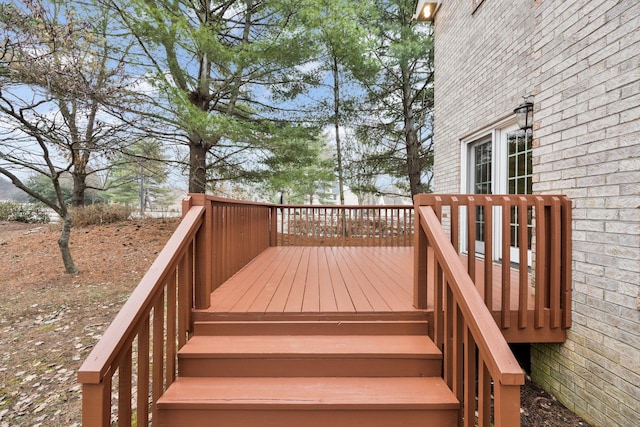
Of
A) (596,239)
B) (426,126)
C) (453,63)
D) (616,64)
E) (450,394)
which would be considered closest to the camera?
(450,394)

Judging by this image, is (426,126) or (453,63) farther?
(426,126)

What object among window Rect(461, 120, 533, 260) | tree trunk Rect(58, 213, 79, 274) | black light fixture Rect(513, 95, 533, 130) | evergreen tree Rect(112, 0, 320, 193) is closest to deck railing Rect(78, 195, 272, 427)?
window Rect(461, 120, 533, 260)

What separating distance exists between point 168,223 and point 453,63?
29.0 feet

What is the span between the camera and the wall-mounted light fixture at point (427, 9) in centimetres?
535

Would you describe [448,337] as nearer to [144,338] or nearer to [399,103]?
[144,338]

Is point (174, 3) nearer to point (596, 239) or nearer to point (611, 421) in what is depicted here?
point (596, 239)

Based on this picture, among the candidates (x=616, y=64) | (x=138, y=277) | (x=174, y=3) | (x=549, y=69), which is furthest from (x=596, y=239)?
(x=174, y=3)

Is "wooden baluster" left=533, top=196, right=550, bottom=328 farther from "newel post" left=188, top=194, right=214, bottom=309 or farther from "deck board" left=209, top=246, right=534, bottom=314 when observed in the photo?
"newel post" left=188, top=194, right=214, bottom=309

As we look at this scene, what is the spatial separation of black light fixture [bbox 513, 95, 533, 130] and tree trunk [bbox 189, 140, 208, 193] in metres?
6.81

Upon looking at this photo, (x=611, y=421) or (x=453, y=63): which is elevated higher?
(x=453, y=63)

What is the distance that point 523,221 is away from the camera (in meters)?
1.99

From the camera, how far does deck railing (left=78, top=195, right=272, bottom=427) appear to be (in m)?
1.21

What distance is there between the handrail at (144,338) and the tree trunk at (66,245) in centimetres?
458

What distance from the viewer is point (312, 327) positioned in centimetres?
199
